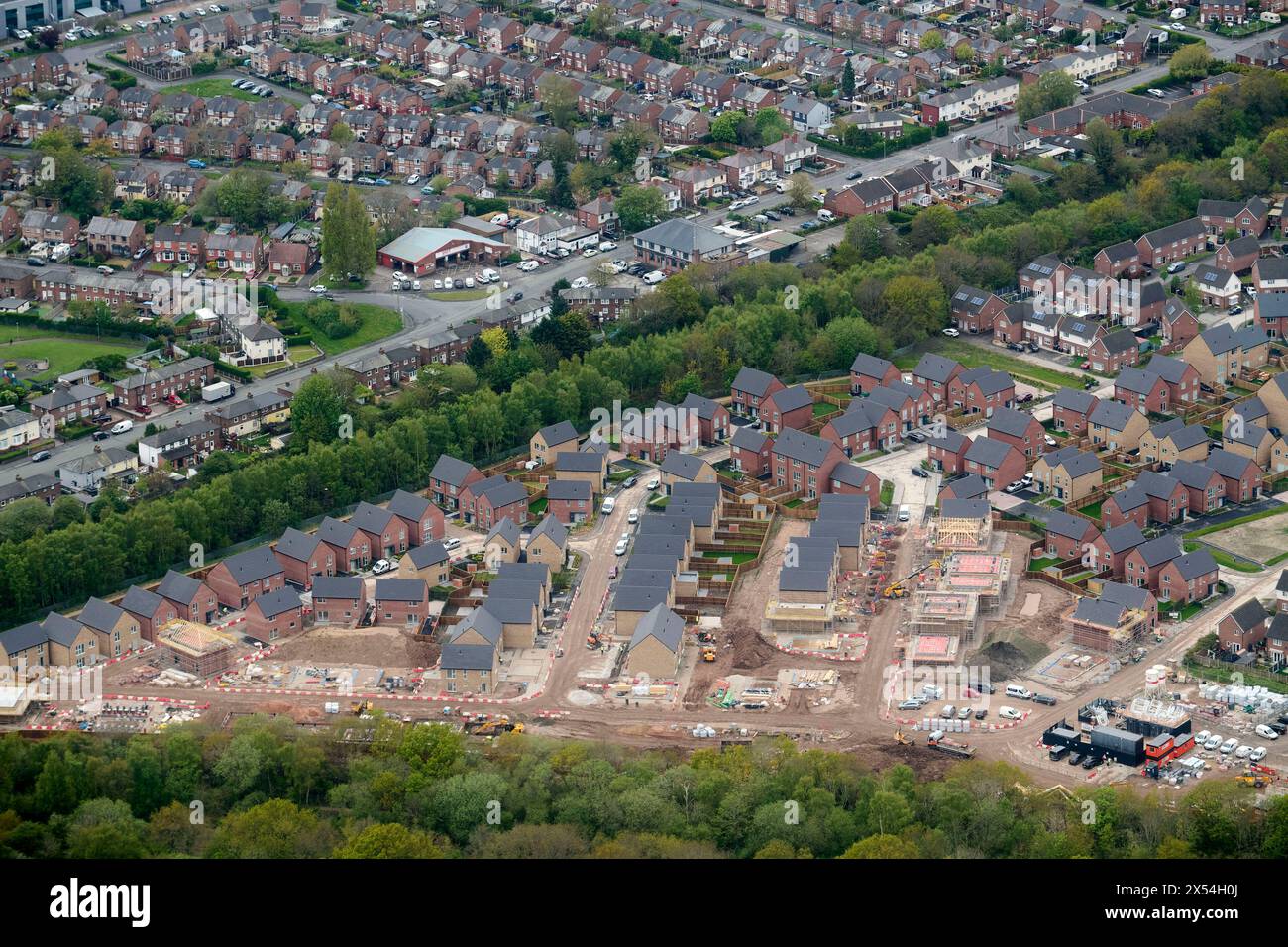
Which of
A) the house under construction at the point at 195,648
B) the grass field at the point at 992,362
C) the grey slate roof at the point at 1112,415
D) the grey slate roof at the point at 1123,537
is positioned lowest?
the house under construction at the point at 195,648

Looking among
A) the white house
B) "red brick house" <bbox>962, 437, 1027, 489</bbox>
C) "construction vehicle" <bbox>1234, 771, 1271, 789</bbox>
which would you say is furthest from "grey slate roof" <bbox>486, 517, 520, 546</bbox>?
"construction vehicle" <bbox>1234, 771, 1271, 789</bbox>

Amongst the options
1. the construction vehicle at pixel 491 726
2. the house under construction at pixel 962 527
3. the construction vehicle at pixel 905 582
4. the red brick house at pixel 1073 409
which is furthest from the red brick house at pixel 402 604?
the red brick house at pixel 1073 409

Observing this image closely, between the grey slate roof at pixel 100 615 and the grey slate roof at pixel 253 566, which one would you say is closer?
the grey slate roof at pixel 100 615

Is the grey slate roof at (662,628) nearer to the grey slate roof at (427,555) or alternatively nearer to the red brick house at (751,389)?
the grey slate roof at (427,555)

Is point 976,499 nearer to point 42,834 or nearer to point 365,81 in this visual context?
point 42,834

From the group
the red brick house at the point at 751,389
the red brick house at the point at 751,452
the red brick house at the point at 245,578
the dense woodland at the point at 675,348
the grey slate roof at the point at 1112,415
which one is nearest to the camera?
the red brick house at the point at 245,578

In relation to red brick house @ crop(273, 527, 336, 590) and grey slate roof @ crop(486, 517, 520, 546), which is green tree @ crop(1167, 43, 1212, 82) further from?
red brick house @ crop(273, 527, 336, 590)
